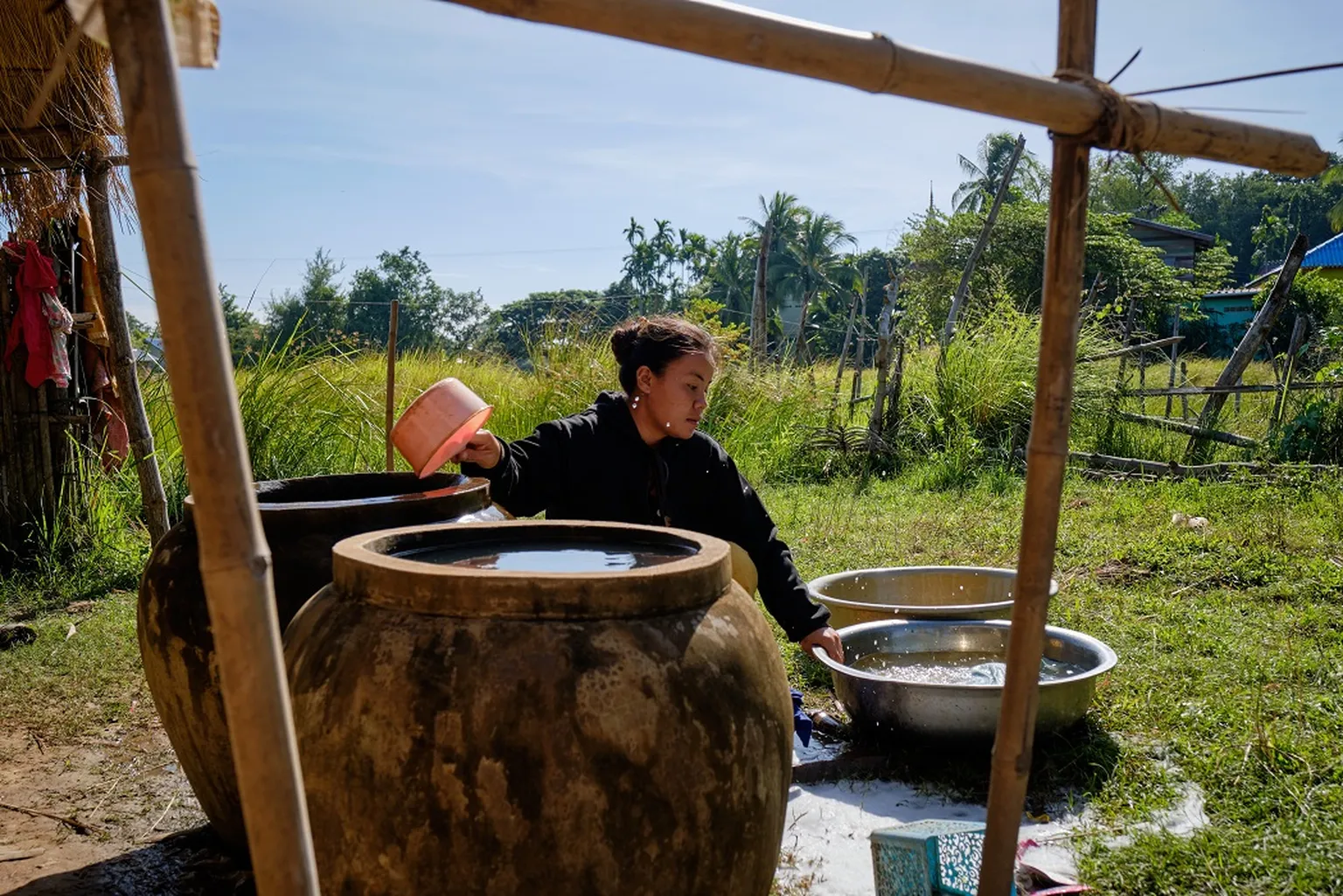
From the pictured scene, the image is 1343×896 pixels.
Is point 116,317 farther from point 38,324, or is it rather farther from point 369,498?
point 369,498

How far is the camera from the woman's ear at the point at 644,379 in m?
3.46

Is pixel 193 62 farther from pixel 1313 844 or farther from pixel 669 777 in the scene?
pixel 1313 844

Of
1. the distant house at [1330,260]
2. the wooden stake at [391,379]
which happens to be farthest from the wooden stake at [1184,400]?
the distant house at [1330,260]

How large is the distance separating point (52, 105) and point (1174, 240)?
33.4 metres

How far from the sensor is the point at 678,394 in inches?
134

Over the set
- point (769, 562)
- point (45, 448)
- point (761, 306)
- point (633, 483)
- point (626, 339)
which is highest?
point (761, 306)

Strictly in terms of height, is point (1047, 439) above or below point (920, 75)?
below

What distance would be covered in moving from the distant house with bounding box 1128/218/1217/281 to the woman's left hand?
104 ft

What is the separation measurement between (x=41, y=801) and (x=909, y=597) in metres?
3.46

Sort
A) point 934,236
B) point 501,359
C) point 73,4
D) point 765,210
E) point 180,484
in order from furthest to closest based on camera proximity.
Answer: point 765,210 → point 934,236 → point 501,359 → point 180,484 → point 73,4

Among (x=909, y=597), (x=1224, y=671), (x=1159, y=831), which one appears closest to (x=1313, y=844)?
(x=1159, y=831)

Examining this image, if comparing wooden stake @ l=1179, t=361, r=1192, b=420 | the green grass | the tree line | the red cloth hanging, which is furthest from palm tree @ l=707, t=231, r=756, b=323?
the red cloth hanging

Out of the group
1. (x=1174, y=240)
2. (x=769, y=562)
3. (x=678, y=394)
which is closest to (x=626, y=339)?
(x=678, y=394)

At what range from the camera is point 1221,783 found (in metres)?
3.00
